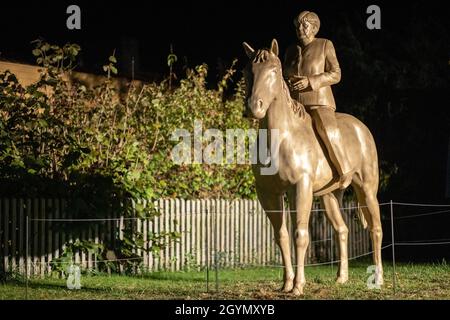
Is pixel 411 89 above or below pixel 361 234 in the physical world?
above

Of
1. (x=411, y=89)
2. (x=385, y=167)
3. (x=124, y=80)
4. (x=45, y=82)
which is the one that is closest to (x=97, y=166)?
(x=45, y=82)

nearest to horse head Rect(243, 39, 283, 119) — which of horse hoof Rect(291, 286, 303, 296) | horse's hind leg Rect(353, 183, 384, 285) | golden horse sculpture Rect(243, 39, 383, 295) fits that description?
golden horse sculpture Rect(243, 39, 383, 295)

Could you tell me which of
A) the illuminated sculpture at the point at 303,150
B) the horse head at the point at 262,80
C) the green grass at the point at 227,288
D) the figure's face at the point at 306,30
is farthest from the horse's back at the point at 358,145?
the horse head at the point at 262,80

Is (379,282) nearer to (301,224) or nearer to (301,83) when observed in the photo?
(301,224)

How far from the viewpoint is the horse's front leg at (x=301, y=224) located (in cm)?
929

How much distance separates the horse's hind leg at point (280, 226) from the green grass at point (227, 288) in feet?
0.64

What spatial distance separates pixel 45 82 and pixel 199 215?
12.6 feet

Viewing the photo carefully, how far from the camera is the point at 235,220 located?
1569cm

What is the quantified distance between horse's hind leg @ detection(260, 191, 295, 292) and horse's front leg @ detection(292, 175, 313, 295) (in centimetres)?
31

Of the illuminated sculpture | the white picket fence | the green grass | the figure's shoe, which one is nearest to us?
the illuminated sculpture

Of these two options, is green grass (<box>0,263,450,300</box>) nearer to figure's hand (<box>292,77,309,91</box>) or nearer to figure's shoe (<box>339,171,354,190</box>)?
figure's shoe (<box>339,171,354,190</box>)

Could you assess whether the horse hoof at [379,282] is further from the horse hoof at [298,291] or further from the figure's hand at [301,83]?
the figure's hand at [301,83]

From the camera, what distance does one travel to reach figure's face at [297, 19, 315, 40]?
10453mm

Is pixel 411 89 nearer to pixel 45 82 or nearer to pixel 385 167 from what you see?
pixel 385 167
